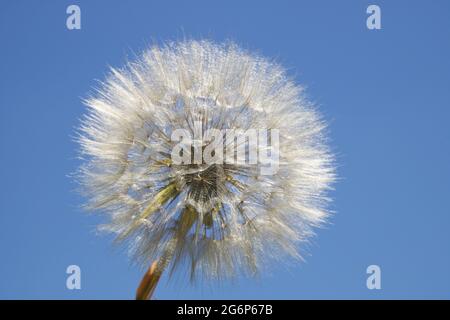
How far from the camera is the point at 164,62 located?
891 centimetres

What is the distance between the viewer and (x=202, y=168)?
8.36 meters

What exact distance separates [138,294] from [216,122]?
212 cm

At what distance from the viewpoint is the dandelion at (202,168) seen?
8188 mm

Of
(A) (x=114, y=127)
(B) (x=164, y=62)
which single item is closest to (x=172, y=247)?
(A) (x=114, y=127)

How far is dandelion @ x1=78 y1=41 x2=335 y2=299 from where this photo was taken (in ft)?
26.9

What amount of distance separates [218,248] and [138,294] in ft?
3.78
